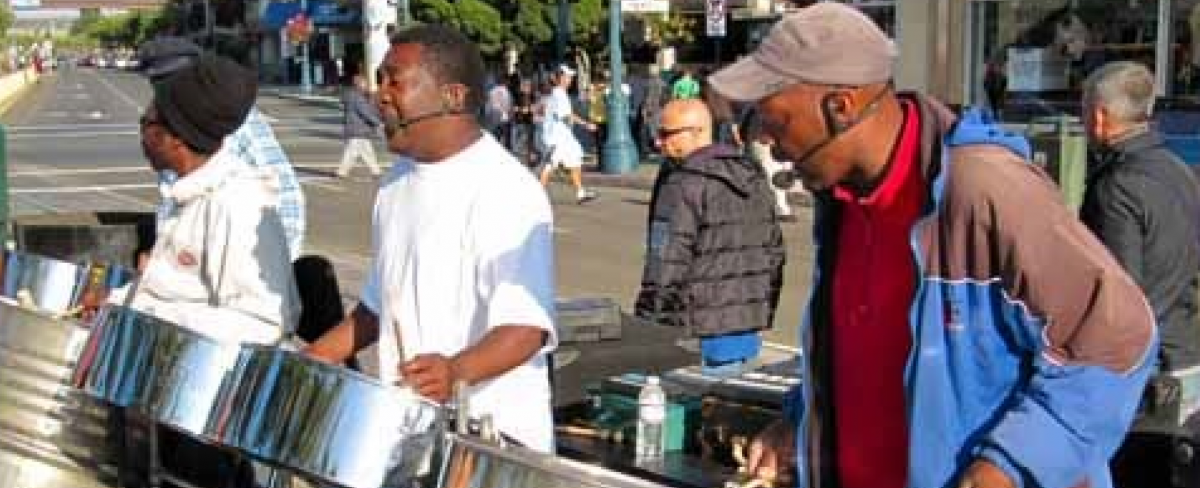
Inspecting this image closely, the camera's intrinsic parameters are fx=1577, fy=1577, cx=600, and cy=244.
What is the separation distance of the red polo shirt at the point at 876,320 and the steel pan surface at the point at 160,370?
1160mm

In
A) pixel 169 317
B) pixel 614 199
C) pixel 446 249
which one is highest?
pixel 446 249

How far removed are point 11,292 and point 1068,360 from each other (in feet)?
9.87

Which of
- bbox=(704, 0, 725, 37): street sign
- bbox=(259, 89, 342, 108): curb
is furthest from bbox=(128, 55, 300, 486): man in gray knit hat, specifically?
bbox=(259, 89, 342, 108): curb

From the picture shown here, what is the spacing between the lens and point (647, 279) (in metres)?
4.62

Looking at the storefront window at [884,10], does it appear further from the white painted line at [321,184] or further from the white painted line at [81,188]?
the white painted line at [81,188]

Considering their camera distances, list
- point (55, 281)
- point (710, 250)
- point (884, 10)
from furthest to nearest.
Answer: point (884, 10) → point (710, 250) → point (55, 281)

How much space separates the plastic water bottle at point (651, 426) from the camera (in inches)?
120

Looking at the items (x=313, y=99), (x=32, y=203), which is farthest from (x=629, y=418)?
(x=313, y=99)

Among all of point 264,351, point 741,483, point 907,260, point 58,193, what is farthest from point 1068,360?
point 58,193

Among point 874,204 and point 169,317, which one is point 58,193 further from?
point 874,204

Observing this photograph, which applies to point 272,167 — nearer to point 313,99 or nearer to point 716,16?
point 716,16

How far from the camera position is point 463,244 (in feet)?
8.93

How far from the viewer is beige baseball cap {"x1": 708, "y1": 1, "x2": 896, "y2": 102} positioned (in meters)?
1.93

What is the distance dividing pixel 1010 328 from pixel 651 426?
1.25 m
